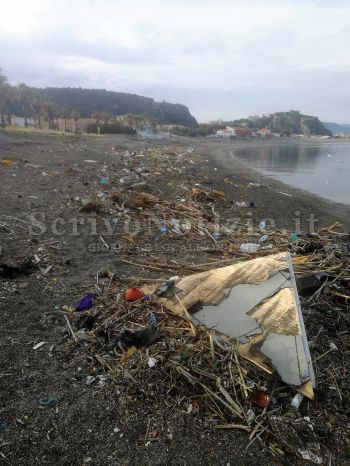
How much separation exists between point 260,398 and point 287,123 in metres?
188

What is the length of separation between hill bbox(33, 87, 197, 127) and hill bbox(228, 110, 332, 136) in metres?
36.4

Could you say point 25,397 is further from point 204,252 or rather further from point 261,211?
point 261,211

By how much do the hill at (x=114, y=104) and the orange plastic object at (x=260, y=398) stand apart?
120 meters

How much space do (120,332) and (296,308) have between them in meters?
1.83

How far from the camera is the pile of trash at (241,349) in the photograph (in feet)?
9.51

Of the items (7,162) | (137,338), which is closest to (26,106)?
(7,162)

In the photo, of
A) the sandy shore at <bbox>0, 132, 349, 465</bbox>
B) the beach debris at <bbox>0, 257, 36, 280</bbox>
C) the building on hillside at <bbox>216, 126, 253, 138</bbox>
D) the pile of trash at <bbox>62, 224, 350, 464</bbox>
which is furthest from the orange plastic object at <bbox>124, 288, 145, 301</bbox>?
the building on hillside at <bbox>216, 126, 253, 138</bbox>

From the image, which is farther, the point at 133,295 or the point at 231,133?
the point at 231,133

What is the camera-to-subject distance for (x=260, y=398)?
3039 millimetres

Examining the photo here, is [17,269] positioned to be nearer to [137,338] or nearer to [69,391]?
[137,338]

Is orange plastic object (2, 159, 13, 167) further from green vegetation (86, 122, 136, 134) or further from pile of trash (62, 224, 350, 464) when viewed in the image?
green vegetation (86, 122, 136, 134)

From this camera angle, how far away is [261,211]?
11336mm

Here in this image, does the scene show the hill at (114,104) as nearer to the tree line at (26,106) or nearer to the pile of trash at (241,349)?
the tree line at (26,106)

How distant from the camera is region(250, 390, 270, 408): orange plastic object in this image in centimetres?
300
